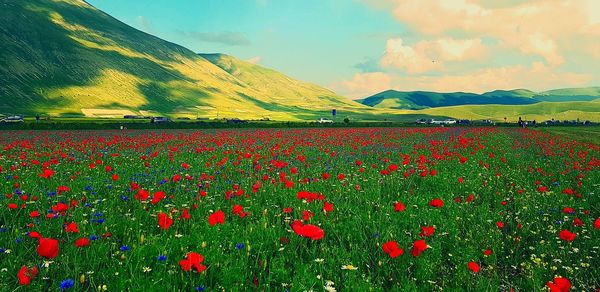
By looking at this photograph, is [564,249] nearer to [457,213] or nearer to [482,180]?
[457,213]

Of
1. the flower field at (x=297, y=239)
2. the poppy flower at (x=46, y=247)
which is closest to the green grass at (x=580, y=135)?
the flower field at (x=297, y=239)

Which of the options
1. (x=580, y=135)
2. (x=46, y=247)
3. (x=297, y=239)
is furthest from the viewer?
(x=580, y=135)

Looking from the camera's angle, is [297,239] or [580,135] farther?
[580,135]

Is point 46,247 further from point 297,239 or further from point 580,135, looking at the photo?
point 580,135

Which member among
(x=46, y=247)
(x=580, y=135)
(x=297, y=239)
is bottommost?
(x=580, y=135)

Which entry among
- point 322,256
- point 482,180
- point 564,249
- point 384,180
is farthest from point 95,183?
point 482,180

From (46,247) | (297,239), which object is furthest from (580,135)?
(46,247)

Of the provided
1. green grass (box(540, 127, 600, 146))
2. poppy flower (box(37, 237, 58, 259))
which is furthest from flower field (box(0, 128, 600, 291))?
green grass (box(540, 127, 600, 146))

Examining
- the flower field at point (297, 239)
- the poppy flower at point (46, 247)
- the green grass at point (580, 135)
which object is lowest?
the green grass at point (580, 135)

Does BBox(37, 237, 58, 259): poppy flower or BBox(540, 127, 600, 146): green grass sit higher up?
BBox(37, 237, 58, 259): poppy flower

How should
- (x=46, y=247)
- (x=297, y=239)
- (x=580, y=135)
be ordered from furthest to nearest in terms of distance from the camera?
1. (x=580, y=135)
2. (x=297, y=239)
3. (x=46, y=247)

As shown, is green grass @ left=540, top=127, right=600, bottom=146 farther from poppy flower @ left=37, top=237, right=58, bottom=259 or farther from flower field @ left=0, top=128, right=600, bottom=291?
poppy flower @ left=37, top=237, right=58, bottom=259

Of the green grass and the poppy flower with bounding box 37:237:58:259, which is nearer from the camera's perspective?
the poppy flower with bounding box 37:237:58:259

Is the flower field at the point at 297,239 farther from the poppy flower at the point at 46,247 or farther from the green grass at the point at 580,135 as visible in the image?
the green grass at the point at 580,135
